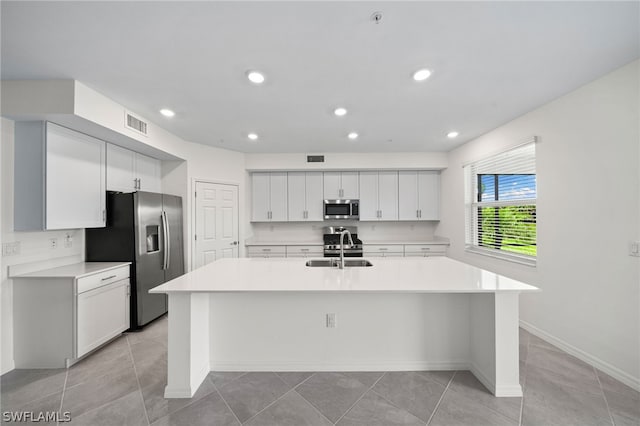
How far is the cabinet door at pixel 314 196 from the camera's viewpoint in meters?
5.01

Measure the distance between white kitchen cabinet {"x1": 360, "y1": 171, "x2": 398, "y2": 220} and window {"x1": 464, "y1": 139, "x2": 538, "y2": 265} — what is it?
127 centimetres

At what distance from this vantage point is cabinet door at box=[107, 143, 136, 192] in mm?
3004

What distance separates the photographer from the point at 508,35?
1684 mm

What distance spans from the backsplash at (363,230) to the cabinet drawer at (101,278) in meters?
2.56

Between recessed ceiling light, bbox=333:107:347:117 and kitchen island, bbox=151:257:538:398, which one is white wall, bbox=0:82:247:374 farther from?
recessed ceiling light, bbox=333:107:347:117

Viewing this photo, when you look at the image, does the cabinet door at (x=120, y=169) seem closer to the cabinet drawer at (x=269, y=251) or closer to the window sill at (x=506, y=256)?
the cabinet drawer at (x=269, y=251)

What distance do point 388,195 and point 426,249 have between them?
121 cm

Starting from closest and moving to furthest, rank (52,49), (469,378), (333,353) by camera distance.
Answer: (52,49) → (469,378) → (333,353)

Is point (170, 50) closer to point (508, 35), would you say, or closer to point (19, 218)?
point (19, 218)

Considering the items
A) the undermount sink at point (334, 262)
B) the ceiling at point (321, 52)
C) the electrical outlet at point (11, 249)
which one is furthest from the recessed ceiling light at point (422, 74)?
the electrical outlet at point (11, 249)

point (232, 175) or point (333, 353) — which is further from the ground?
point (232, 175)

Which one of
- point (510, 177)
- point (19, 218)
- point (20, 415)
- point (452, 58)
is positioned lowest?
point (20, 415)

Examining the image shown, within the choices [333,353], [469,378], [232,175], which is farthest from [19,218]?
[469,378]

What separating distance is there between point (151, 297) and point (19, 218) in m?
1.45
